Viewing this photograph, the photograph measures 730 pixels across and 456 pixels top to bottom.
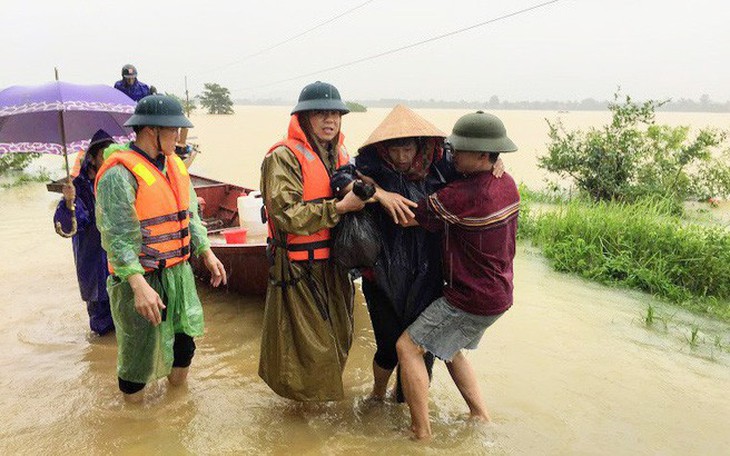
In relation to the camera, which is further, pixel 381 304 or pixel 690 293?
pixel 690 293

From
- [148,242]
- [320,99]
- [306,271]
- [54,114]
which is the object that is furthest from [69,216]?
[320,99]

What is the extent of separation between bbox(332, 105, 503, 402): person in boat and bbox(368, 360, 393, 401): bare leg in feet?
1.53

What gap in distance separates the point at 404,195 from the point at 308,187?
1.65 ft

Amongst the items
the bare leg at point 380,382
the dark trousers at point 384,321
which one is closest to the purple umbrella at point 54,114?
the dark trousers at point 384,321

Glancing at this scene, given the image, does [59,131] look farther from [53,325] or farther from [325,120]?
[325,120]

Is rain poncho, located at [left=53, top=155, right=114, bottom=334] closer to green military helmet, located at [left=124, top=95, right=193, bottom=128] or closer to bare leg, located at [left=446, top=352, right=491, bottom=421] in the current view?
green military helmet, located at [left=124, top=95, right=193, bottom=128]

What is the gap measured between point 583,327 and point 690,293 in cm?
148

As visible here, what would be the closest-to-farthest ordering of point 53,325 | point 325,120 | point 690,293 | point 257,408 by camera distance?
1. point 325,120
2. point 257,408
3. point 53,325
4. point 690,293

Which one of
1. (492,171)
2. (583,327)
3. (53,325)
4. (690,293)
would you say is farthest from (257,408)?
(690,293)

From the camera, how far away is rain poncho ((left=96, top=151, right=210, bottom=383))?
2779mm

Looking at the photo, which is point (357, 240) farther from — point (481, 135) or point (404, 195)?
point (481, 135)

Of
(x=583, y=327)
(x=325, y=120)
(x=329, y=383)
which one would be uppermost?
(x=325, y=120)

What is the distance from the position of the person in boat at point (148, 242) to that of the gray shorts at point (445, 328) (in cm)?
129

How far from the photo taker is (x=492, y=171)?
2734 millimetres
